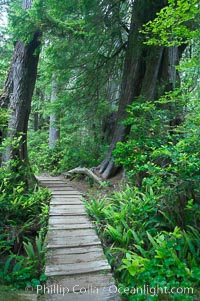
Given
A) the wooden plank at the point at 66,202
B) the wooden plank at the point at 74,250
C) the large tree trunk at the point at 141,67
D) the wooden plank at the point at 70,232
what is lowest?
the wooden plank at the point at 74,250

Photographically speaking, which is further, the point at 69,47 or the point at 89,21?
the point at 69,47

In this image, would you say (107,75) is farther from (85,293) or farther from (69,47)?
(85,293)

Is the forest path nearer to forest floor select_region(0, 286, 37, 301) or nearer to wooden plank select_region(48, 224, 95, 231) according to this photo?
wooden plank select_region(48, 224, 95, 231)

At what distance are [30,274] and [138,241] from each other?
5.66 feet

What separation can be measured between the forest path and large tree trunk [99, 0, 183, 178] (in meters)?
2.64

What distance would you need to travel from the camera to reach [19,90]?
18.9ft

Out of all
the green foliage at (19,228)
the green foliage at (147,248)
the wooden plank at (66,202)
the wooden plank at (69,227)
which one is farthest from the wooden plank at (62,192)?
the wooden plank at (69,227)

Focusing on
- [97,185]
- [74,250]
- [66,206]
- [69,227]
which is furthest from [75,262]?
[97,185]

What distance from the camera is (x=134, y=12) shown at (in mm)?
6508

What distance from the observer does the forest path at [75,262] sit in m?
2.61

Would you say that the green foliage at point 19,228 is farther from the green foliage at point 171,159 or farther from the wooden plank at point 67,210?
the green foliage at point 171,159

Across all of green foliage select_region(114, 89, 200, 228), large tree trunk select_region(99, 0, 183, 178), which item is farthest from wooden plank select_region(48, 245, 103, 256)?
large tree trunk select_region(99, 0, 183, 178)

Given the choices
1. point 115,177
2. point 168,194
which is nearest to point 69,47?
point 115,177

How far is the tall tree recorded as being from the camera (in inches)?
223
